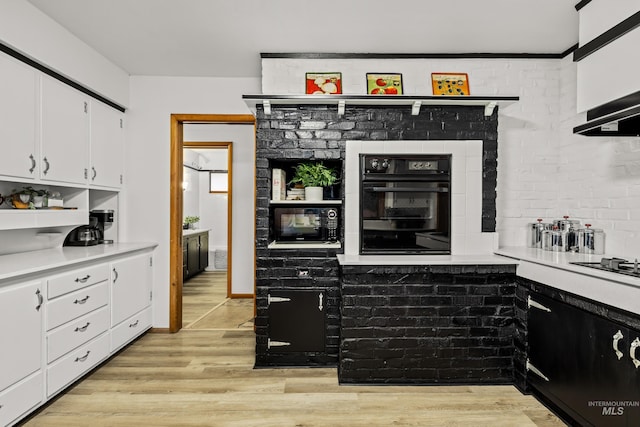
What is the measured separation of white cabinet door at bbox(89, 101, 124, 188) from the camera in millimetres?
3391

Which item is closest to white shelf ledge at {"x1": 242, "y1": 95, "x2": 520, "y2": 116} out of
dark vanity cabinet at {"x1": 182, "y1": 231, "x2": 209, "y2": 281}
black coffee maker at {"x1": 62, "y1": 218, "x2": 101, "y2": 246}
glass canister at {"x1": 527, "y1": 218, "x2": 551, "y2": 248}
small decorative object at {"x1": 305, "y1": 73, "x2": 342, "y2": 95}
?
small decorative object at {"x1": 305, "y1": 73, "x2": 342, "y2": 95}

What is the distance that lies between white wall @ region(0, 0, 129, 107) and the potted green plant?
1.88 meters

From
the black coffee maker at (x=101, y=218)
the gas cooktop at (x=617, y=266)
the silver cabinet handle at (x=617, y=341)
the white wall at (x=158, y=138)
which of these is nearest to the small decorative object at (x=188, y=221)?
the white wall at (x=158, y=138)

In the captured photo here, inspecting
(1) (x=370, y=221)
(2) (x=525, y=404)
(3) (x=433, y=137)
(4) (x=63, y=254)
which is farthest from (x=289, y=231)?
(2) (x=525, y=404)

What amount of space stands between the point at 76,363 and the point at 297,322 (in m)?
1.55

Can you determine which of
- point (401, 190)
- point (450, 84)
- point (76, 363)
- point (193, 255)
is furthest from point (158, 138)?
point (193, 255)

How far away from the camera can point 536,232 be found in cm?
324

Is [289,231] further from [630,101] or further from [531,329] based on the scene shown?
[630,101]

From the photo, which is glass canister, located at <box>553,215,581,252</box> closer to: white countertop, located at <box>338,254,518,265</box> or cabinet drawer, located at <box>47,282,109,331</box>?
white countertop, located at <box>338,254,518,265</box>

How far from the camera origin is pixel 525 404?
250 centimetres

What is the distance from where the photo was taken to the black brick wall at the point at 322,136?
10.2ft

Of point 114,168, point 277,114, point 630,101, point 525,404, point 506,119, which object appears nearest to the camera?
point 630,101

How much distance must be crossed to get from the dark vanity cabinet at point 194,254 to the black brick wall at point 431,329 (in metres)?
4.20

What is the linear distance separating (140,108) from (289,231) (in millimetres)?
2069
